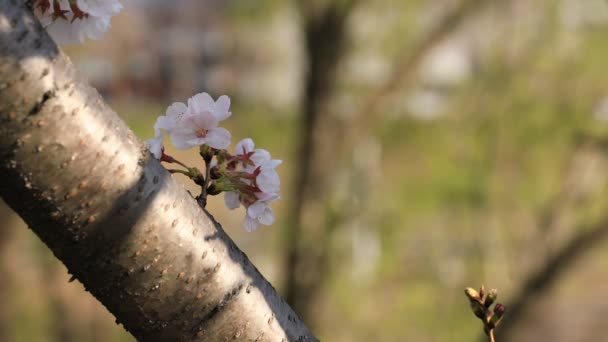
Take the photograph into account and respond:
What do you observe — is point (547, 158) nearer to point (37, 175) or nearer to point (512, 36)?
point (512, 36)

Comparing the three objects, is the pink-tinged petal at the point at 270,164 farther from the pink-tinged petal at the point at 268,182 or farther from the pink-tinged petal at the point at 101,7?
the pink-tinged petal at the point at 101,7

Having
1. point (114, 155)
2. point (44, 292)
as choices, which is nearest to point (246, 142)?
point (114, 155)

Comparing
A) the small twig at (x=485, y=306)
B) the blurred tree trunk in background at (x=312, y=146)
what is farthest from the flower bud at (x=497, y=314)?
the blurred tree trunk in background at (x=312, y=146)

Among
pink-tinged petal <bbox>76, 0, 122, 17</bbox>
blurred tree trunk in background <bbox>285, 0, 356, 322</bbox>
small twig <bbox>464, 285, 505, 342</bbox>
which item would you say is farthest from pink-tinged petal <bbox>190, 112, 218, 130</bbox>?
blurred tree trunk in background <bbox>285, 0, 356, 322</bbox>

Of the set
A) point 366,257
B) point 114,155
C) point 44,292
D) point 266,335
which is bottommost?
point 366,257

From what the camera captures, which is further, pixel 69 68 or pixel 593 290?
pixel 593 290

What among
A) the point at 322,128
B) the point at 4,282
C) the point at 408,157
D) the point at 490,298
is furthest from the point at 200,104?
the point at 408,157

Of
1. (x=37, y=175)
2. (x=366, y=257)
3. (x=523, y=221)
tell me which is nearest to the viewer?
(x=37, y=175)
